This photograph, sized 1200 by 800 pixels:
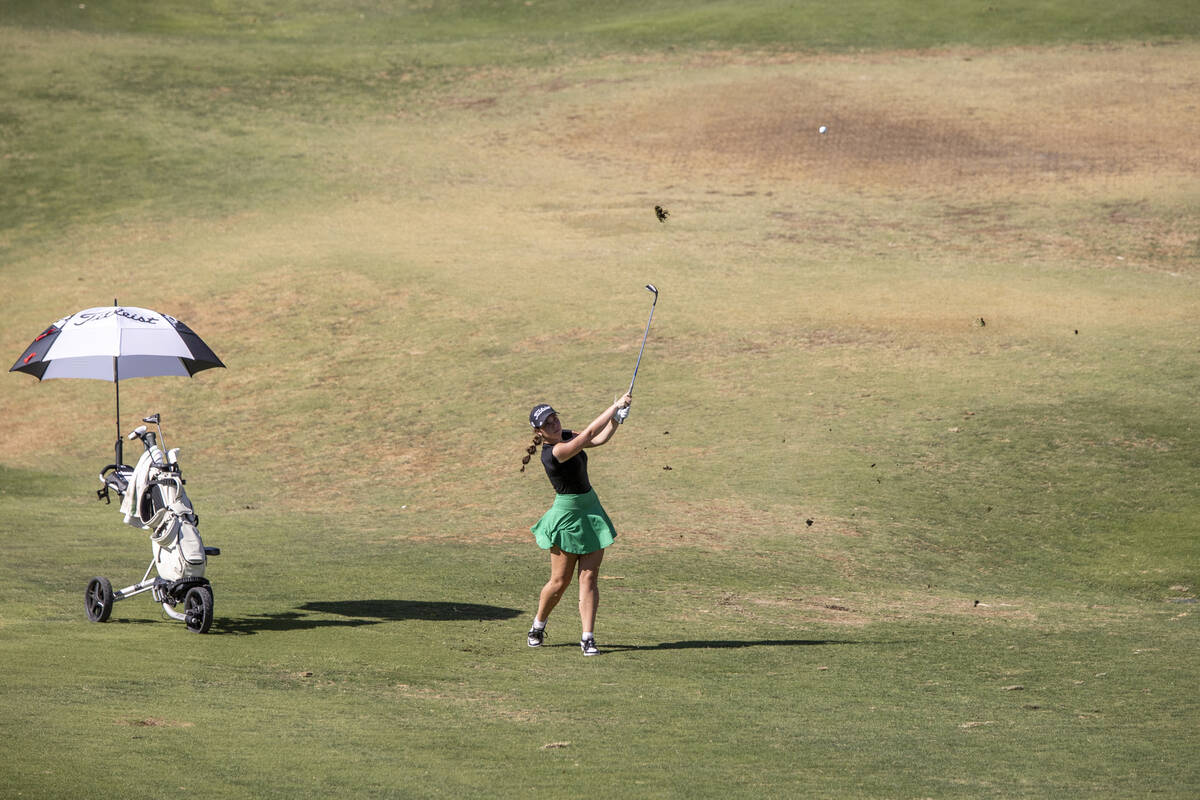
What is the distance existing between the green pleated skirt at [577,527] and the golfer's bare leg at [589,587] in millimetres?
121

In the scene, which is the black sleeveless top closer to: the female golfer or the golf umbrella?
the female golfer

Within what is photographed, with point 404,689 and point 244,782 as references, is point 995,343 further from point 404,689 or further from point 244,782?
point 244,782

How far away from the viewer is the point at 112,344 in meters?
13.3

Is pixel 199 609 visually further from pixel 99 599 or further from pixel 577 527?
pixel 577 527

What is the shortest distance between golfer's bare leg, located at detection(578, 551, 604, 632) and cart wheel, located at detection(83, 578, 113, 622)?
4.62 meters

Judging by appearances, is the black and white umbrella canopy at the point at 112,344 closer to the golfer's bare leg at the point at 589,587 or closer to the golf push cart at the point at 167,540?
the golf push cart at the point at 167,540

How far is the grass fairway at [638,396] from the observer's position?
9758 mm

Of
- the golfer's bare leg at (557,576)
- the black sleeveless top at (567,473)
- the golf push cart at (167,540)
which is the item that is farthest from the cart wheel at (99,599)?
the black sleeveless top at (567,473)

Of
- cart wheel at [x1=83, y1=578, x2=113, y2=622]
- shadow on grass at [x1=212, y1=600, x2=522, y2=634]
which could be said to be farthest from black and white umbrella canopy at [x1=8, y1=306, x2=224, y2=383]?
shadow on grass at [x1=212, y1=600, x2=522, y2=634]

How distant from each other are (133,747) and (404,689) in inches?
96.8

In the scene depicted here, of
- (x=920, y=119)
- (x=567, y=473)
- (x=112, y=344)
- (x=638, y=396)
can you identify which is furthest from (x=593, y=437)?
(x=920, y=119)

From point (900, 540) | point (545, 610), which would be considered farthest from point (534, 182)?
point (545, 610)

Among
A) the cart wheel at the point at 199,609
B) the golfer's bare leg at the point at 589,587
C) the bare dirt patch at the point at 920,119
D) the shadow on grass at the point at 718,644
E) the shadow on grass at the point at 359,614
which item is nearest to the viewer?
the golfer's bare leg at the point at 589,587

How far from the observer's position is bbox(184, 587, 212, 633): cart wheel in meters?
12.6
